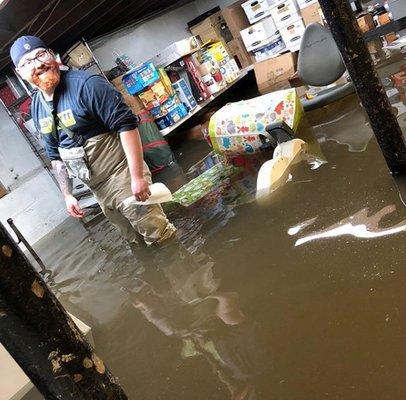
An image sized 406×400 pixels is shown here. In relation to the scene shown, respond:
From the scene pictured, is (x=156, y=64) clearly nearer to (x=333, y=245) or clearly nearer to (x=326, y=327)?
(x=333, y=245)

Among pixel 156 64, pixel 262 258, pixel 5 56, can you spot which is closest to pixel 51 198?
pixel 5 56

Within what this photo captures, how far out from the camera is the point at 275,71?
18.3ft

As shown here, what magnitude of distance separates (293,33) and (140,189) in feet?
15.5

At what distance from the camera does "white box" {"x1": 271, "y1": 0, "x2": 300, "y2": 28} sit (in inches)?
226

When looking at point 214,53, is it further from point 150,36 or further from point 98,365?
point 98,365

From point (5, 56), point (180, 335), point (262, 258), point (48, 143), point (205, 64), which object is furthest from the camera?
point (205, 64)

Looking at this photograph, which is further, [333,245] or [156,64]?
[156,64]

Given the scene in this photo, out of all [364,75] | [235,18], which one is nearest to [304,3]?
[235,18]

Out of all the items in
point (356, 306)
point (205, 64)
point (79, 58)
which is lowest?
point (356, 306)

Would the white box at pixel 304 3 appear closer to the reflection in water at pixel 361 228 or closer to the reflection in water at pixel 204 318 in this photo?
the reflection in water at pixel 204 318

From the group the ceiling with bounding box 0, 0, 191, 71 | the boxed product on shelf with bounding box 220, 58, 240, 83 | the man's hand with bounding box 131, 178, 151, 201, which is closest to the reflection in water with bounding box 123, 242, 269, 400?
the man's hand with bounding box 131, 178, 151, 201

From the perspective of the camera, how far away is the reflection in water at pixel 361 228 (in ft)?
4.92

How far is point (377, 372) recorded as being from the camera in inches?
39.7

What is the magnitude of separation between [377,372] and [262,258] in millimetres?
802
